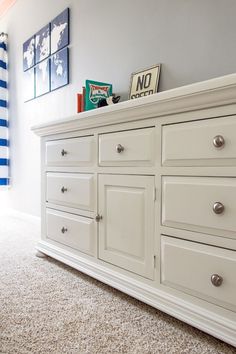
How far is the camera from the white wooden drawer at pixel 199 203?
84 cm

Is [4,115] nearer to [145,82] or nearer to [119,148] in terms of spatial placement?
[145,82]

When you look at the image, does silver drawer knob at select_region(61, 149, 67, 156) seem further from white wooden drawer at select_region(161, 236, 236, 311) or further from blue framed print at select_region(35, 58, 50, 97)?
blue framed print at select_region(35, 58, 50, 97)

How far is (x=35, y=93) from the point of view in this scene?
267 cm

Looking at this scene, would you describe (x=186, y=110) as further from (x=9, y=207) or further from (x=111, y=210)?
(x=9, y=207)

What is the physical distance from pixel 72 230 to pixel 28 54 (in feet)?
6.70

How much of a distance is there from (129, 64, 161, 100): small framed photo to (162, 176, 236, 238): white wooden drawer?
0.74 meters

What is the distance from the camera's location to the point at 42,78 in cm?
255

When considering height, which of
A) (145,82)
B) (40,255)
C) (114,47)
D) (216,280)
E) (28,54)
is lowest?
(40,255)

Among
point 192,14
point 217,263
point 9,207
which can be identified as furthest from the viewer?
point 9,207

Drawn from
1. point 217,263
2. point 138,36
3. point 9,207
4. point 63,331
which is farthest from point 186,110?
point 9,207

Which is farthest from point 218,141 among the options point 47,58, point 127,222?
point 47,58

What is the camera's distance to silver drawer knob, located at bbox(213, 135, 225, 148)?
841 mm

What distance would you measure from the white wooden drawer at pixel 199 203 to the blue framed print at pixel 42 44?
200 centimetres

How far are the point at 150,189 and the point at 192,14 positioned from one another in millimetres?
935
